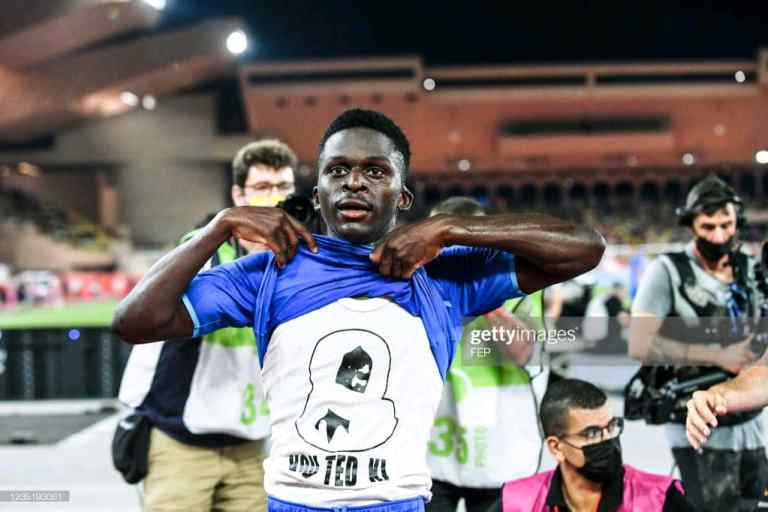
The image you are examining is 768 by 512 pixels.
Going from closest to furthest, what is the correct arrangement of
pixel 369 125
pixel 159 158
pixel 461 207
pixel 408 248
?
pixel 408 248
pixel 369 125
pixel 461 207
pixel 159 158

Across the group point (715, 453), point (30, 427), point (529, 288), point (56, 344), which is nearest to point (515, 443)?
point (715, 453)

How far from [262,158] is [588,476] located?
1654 millimetres

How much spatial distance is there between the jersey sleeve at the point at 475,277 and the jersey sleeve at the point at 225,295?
0.43 m

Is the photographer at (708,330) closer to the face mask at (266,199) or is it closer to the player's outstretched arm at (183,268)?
the face mask at (266,199)

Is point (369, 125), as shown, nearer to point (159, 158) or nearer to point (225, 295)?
point (225, 295)

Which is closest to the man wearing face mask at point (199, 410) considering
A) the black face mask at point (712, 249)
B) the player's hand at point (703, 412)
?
the player's hand at point (703, 412)

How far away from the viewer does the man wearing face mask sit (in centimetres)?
271

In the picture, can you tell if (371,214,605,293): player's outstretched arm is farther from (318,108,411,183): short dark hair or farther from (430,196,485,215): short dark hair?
(430,196,485,215): short dark hair

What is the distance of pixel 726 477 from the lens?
9.34 feet

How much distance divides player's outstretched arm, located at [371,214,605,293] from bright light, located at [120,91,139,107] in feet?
96.3

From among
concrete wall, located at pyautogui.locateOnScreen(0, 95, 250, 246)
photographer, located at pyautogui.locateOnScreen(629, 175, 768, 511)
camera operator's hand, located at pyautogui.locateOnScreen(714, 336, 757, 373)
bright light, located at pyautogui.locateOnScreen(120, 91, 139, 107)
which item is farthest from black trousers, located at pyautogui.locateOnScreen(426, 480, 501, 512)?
concrete wall, located at pyautogui.locateOnScreen(0, 95, 250, 246)

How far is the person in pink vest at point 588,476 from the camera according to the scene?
7.85ft

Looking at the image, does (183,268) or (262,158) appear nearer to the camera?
(183,268)

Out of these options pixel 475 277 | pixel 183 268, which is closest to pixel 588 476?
pixel 475 277
